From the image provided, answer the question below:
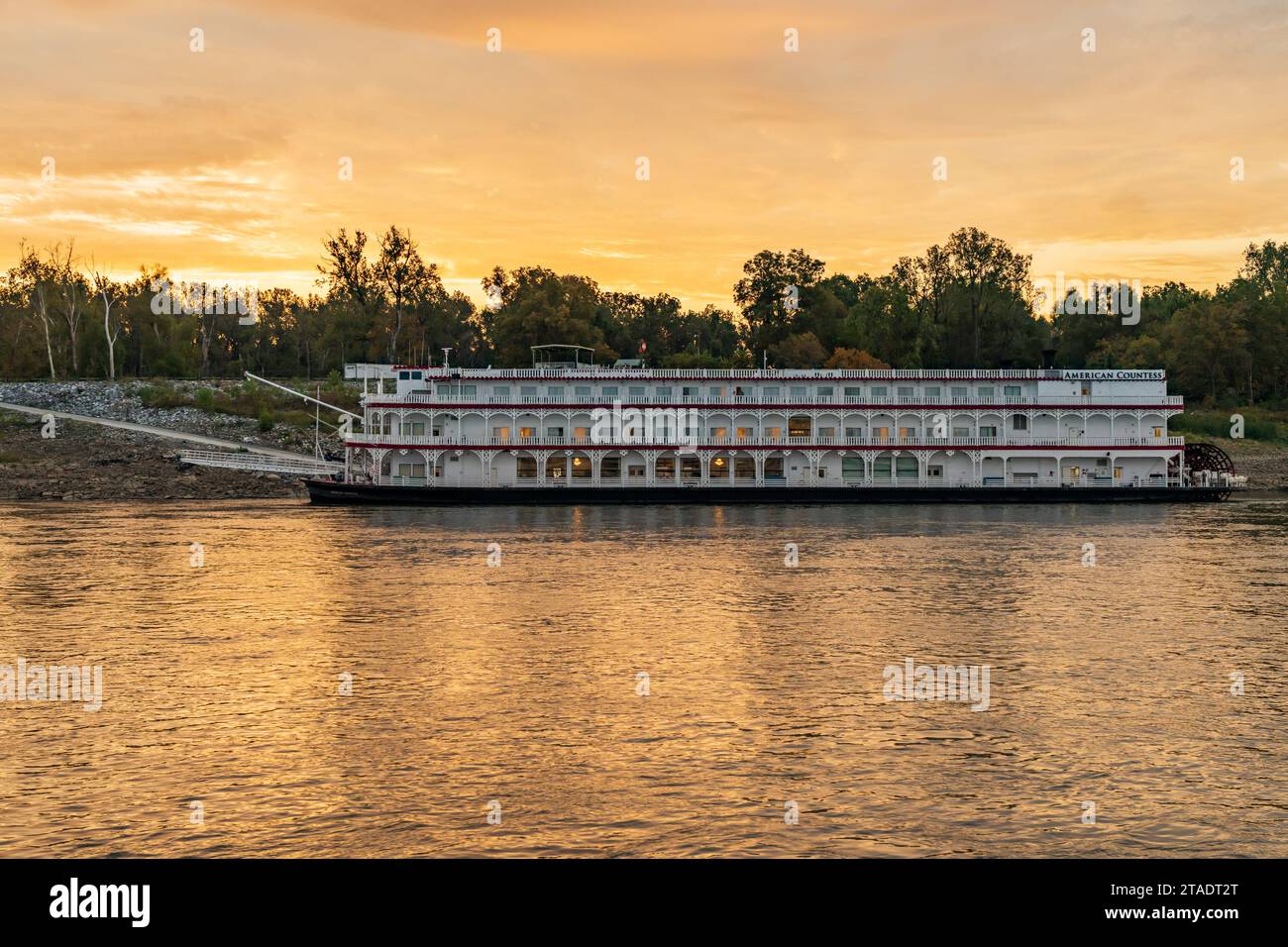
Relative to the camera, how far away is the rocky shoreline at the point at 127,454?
282 feet

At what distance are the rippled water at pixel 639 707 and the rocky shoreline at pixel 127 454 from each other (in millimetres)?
39736

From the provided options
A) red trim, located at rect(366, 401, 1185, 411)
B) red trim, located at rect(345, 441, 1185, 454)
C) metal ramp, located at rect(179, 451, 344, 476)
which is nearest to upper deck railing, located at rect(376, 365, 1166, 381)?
red trim, located at rect(366, 401, 1185, 411)

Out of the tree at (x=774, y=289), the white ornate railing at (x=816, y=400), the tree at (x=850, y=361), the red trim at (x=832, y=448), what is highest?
the tree at (x=774, y=289)

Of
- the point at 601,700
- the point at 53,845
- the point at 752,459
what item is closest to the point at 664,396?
the point at 752,459

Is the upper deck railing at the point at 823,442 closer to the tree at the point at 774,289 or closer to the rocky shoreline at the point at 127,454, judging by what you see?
the rocky shoreline at the point at 127,454

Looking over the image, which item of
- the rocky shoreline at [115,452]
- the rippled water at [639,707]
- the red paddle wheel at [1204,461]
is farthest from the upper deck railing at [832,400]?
the rippled water at [639,707]

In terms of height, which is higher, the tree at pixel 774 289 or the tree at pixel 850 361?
the tree at pixel 774 289

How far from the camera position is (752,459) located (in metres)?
84.9

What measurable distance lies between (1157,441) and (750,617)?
59642 millimetres

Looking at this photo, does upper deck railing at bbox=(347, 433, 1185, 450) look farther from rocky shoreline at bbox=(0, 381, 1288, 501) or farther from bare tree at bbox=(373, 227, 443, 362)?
bare tree at bbox=(373, 227, 443, 362)

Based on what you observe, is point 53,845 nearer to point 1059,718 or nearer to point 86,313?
point 1059,718

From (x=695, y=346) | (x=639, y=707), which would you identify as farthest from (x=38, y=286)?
(x=639, y=707)

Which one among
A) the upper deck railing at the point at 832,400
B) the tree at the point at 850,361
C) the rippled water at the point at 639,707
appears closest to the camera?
the rippled water at the point at 639,707

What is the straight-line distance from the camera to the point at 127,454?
9450cm
